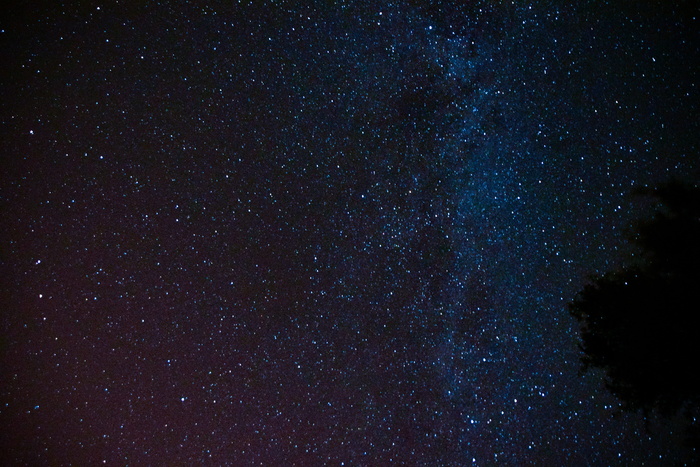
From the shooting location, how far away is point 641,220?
265 centimetres

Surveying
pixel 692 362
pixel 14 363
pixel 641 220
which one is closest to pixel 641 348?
pixel 692 362

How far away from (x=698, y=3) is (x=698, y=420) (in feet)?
10.1

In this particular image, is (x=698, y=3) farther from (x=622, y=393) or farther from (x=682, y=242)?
(x=622, y=393)

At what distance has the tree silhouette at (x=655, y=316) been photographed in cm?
218

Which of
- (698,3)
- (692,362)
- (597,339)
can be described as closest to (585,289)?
(597,339)

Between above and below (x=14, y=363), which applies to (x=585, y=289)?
below

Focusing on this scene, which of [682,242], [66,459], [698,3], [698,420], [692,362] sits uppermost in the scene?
[698,3]

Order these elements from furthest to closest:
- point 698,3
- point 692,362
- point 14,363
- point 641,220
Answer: point 698,3, point 641,220, point 14,363, point 692,362

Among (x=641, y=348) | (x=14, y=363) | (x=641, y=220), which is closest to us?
(x=641, y=348)

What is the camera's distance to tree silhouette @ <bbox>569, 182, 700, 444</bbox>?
2178 millimetres

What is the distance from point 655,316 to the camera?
2.25 m

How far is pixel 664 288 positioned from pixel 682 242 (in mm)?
323

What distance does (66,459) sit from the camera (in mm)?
2537

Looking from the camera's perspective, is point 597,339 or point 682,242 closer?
point 682,242
